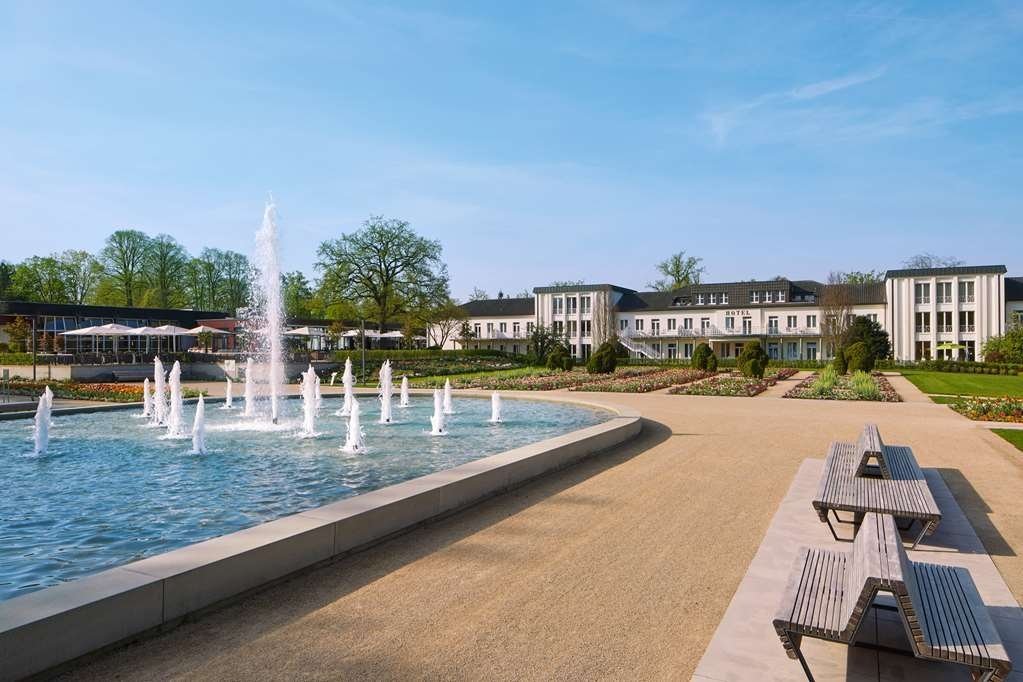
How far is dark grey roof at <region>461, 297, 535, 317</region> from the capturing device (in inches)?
3179

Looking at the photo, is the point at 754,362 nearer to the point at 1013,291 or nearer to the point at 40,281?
the point at 1013,291

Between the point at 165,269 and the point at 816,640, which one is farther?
the point at 165,269

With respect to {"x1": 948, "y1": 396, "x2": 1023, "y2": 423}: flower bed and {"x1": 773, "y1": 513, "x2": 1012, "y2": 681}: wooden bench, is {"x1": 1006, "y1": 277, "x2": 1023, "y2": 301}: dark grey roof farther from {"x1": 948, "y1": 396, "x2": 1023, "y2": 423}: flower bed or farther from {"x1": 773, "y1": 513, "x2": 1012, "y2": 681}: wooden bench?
{"x1": 773, "y1": 513, "x2": 1012, "y2": 681}: wooden bench

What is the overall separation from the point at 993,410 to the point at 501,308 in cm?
6762

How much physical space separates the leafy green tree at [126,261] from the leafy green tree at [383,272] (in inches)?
1018

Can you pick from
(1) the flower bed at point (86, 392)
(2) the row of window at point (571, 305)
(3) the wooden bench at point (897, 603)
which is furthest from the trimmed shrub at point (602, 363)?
(2) the row of window at point (571, 305)

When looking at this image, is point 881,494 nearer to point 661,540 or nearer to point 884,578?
point 661,540

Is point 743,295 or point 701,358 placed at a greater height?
point 743,295

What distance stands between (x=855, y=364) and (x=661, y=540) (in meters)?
32.9

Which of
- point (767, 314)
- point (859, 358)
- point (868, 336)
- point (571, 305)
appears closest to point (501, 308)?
point (571, 305)

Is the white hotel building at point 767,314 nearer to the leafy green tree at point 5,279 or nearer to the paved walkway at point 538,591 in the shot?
the leafy green tree at point 5,279

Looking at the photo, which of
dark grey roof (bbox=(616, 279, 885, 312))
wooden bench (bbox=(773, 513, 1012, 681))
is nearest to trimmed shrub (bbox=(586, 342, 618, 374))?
wooden bench (bbox=(773, 513, 1012, 681))

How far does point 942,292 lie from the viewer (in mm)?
60562

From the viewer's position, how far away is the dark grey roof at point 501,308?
8075cm
